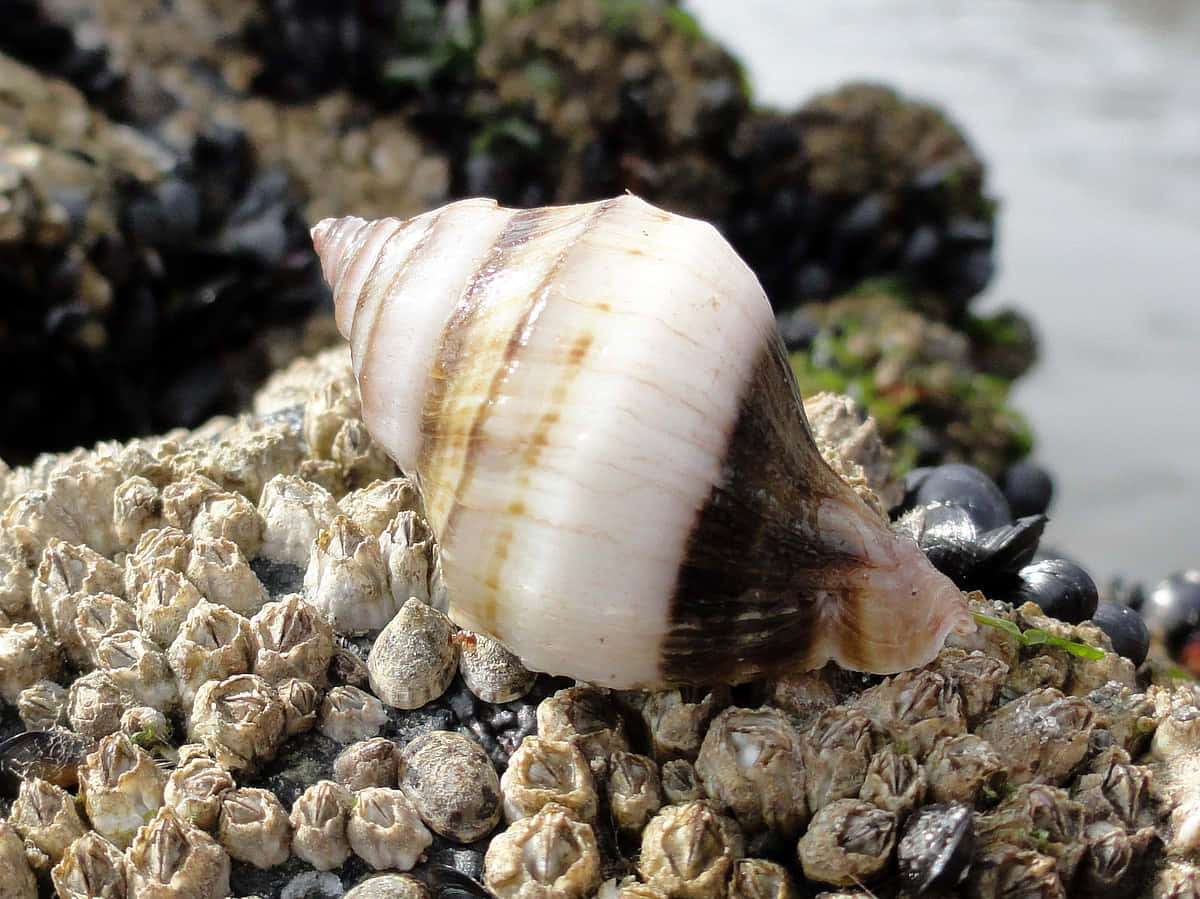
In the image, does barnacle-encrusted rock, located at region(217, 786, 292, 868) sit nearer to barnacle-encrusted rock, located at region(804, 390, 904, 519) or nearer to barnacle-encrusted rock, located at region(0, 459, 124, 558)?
barnacle-encrusted rock, located at region(0, 459, 124, 558)

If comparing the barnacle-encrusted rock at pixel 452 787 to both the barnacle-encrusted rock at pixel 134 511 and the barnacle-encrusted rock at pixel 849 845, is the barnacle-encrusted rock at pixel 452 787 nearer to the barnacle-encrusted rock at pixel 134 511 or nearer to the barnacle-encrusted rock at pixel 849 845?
the barnacle-encrusted rock at pixel 849 845

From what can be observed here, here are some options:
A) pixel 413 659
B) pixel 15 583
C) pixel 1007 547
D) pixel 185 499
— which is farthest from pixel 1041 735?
pixel 15 583

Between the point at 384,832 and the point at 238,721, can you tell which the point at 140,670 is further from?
the point at 384,832

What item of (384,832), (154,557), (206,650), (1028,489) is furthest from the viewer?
(1028,489)

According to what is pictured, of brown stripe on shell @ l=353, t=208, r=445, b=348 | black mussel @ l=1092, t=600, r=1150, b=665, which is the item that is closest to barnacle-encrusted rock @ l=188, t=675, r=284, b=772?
brown stripe on shell @ l=353, t=208, r=445, b=348

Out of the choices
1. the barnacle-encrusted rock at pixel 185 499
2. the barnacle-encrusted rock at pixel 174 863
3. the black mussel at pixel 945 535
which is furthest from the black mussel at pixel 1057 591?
the barnacle-encrusted rock at pixel 185 499

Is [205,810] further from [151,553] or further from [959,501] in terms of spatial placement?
[959,501]

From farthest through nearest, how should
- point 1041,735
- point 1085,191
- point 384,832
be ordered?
1. point 1085,191
2. point 1041,735
3. point 384,832
